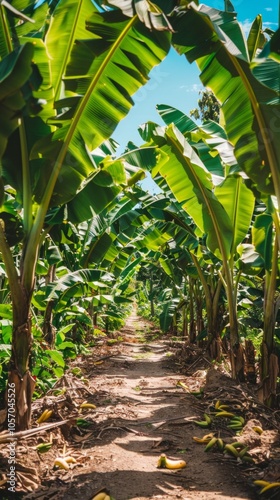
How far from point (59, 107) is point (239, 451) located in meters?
3.56

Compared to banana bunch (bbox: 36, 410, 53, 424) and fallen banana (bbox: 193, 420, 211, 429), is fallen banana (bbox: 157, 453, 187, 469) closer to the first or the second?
fallen banana (bbox: 193, 420, 211, 429)

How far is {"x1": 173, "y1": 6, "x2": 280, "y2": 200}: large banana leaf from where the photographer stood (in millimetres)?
3217

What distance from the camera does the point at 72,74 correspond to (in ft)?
11.1

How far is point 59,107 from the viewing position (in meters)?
3.39

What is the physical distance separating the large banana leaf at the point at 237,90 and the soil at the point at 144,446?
8.03 feet

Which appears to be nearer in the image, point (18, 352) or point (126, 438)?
point (18, 352)

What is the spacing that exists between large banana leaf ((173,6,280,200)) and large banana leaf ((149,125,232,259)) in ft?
2.34

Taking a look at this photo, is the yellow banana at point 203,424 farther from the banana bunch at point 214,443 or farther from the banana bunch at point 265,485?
the banana bunch at point 265,485

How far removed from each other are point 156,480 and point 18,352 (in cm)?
154

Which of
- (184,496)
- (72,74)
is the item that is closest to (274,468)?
(184,496)

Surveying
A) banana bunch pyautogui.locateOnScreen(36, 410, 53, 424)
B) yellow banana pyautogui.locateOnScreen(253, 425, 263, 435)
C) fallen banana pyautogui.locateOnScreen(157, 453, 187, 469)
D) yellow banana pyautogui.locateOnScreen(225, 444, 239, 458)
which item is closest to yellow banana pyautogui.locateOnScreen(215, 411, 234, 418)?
yellow banana pyautogui.locateOnScreen(253, 425, 263, 435)

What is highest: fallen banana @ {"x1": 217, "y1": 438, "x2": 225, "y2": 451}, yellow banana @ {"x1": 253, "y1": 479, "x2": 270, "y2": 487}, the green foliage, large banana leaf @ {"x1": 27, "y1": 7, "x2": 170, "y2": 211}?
the green foliage

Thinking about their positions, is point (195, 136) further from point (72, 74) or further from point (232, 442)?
point (232, 442)

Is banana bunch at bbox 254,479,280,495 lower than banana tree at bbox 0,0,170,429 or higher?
lower
